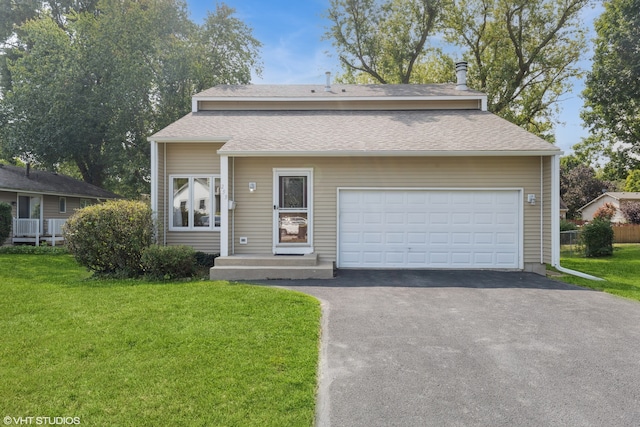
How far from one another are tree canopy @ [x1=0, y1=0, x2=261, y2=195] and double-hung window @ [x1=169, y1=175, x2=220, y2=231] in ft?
33.9

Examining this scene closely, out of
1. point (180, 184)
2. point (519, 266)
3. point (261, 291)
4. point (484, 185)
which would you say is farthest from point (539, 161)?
point (180, 184)

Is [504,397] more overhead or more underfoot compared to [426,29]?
more underfoot

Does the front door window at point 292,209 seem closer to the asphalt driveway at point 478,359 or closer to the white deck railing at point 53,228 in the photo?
the asphalt driveway at point 478,359

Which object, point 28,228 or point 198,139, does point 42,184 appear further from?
point 198,139

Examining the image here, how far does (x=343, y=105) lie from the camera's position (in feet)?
42.1

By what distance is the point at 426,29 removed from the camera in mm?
18797

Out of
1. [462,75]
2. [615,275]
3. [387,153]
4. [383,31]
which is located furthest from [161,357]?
[383,31]

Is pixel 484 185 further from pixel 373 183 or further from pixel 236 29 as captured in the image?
pixel 236 29

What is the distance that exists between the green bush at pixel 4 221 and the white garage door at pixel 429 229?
13.9m

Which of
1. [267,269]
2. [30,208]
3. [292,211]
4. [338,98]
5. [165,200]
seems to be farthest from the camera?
[30,208]

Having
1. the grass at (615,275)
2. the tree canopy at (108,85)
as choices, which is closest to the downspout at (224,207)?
the grass at (615,275)

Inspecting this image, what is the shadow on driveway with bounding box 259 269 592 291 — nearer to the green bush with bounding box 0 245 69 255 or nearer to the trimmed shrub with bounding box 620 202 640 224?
the green bush with bounding box 0 245 69 255

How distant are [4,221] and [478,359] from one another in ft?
57.9

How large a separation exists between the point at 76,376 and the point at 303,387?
2.14 meters
